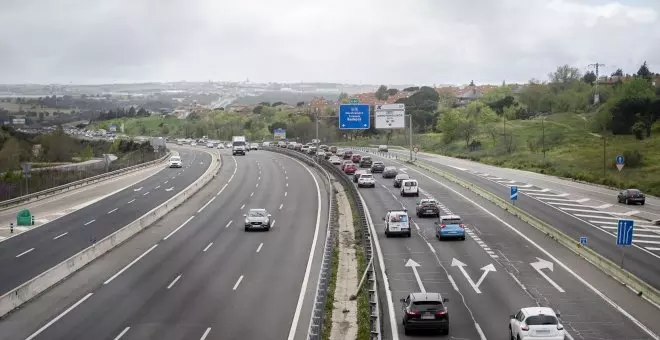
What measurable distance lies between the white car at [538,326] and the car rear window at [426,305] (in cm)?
260

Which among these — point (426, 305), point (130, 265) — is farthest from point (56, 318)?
point (426, 305)

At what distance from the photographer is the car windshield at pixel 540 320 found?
20.9 meters

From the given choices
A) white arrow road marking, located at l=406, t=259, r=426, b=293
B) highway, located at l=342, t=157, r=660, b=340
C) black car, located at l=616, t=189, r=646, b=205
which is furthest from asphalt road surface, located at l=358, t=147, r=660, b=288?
white arrow road marking, located at l=406, t=259, r=426, b=293

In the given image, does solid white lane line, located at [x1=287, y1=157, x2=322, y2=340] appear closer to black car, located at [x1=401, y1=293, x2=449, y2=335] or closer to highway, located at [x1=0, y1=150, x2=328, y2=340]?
highway, located at [x1=0, y1=150, x2=328, y2=340]

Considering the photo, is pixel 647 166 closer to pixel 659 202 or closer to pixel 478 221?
pixel 659 202

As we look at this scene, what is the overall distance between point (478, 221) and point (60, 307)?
28.3 metres

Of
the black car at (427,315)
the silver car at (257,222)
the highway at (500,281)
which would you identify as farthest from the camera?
the silver car at (257,222)

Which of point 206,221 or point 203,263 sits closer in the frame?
point 203,263

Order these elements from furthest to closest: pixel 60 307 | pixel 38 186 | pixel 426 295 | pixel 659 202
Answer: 1. pixel 38 186
2. pixel 659 202
3. pixel 60 307
4. pixel 426 295

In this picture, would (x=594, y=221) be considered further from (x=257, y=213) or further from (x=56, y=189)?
(x=56, y=189)

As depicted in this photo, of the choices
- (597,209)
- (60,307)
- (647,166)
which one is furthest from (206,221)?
(647,166)

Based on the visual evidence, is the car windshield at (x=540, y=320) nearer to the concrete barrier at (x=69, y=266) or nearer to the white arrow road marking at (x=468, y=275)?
the white arrow road marking at (x=468, y=275)

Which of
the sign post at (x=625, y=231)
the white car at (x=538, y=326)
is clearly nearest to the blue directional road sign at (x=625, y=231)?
the sign post at (x=625, y=231)

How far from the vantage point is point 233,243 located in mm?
43094
